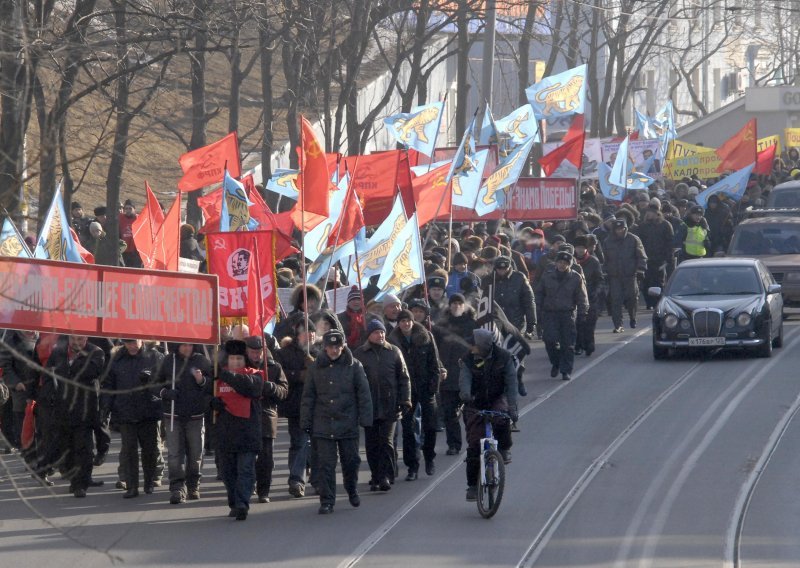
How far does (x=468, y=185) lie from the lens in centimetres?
2111

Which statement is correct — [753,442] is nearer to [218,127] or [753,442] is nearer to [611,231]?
[611,231]

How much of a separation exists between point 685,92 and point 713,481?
73.1m

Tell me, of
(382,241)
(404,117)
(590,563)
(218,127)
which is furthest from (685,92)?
(590,563)

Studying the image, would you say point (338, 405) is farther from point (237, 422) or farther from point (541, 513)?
point (541, 513)

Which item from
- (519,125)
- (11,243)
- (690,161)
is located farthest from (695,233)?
(11,243)

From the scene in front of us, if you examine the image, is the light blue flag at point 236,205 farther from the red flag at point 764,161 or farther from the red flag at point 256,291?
the red flag at point 764,161

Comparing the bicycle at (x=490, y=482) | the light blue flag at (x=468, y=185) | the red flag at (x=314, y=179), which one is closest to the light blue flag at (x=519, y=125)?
the light blue flag at (x=468, y=185)

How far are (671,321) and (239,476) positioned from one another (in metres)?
9.48

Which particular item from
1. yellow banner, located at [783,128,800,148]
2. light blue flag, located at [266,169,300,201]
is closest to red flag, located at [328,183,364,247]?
light blue flag, located at [266,169,300,201]

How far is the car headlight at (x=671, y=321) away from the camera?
65.0ft

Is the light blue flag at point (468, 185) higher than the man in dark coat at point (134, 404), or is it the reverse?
the light blue flag at point (468, 185)

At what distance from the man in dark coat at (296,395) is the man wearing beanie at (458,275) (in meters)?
4.81

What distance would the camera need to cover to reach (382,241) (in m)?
15.1

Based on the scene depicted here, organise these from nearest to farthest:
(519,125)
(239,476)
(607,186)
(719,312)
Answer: (239,476)
(719,312)
(519,125)
(607,186)
